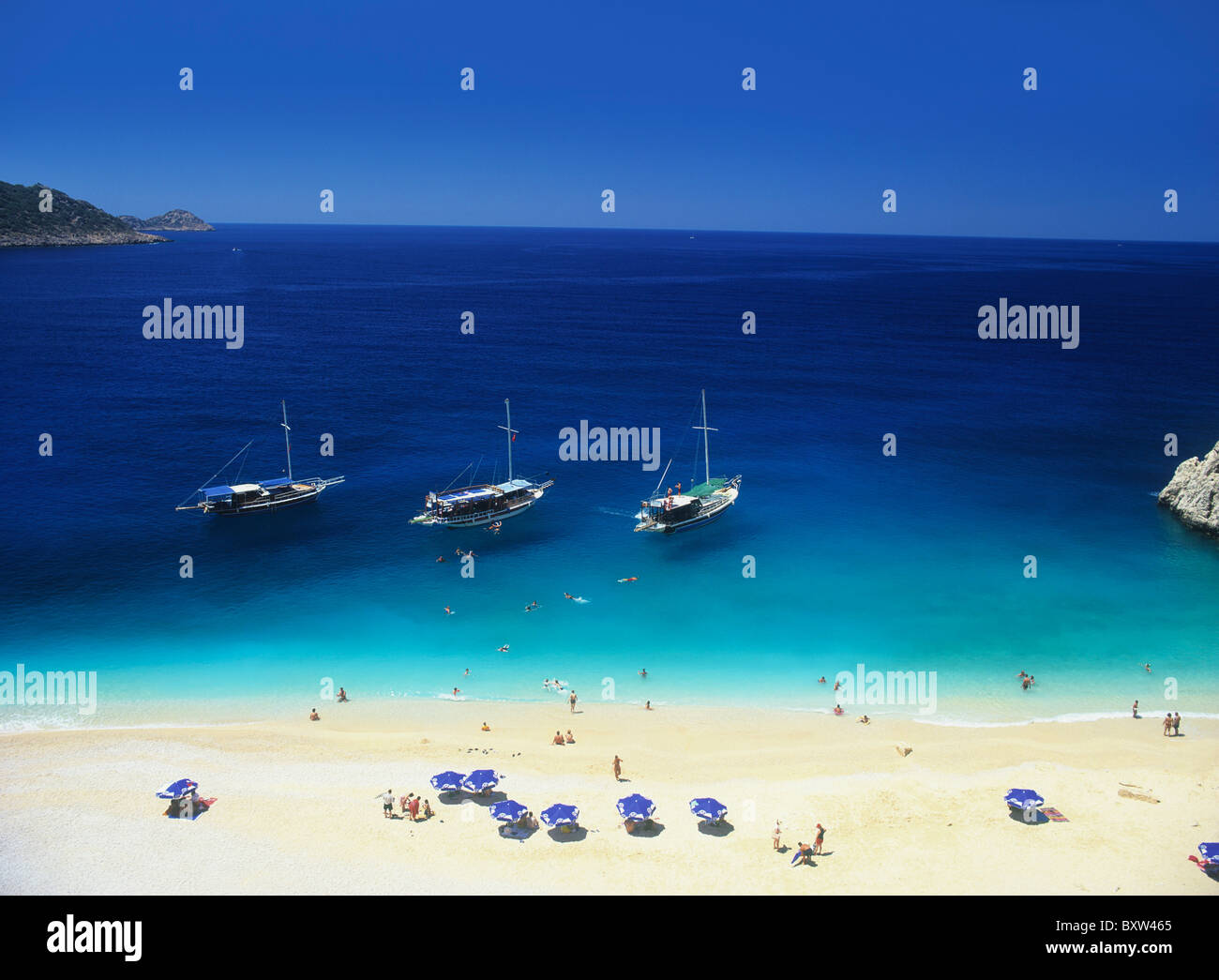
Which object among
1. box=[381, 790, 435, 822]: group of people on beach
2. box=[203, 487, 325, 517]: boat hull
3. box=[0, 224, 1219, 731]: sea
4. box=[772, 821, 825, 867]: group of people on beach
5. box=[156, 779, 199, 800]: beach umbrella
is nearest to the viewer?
box=[772, 821, 825, 867]: group of people on beach

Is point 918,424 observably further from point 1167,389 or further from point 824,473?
point 1167,389

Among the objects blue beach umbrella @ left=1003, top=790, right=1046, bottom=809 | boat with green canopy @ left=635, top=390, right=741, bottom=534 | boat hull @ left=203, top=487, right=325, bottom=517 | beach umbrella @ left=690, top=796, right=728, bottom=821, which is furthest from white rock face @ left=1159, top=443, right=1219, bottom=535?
boat hull @ left=203, top=487, right=325, bottom=517

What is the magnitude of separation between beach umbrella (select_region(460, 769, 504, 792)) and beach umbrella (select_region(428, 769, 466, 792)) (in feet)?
0.77

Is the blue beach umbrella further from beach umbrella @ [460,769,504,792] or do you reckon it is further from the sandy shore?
beach umbrella @ [460,769,504,792]

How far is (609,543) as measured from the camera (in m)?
65.3

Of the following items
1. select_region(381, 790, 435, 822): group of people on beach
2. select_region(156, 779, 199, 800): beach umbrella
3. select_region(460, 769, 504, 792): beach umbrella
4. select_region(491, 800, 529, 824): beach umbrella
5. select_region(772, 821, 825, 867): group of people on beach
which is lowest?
select_region(772, 821, 825, 867): group of people on beach

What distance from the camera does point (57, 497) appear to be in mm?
70250

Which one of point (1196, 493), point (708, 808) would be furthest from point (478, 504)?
point (1196, 493)

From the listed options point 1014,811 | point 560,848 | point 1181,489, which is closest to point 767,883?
point 560,848

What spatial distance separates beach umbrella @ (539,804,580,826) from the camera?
3275 centimetres

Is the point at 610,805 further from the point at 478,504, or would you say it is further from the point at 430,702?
the point at 478,504

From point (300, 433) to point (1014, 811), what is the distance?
75.9m

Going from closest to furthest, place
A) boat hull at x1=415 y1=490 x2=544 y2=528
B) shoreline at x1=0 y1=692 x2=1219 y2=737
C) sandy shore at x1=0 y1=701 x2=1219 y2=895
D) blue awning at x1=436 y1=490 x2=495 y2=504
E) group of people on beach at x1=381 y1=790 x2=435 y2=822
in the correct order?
sandy shore at x1=0 y1=701 x2=1219 y2=895
group of people on beach at x1=381 y1=790 x2=435 y2=822
shoreline at x1=0 y1=692 x2=1219 y2=737
boat hull at x1=415 y1=490 x2=544 y2=528
blue awning at x1=436 y1=490 x2=495 y2=504

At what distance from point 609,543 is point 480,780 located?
31.3m
